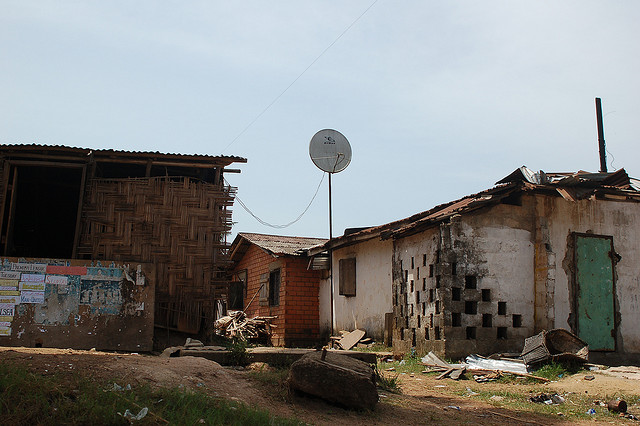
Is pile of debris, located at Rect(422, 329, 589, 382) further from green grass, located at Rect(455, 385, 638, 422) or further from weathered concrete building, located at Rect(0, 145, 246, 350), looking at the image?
weathered concrete building, located at Rect(0, 145, 246, 350)

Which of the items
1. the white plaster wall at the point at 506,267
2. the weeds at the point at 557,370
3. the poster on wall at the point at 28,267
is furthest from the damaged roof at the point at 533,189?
the poster on wall at the point at 28,267

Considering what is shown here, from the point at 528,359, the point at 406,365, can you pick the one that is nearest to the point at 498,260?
the point at 528,359

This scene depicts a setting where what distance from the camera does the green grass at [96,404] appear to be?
4.54 m

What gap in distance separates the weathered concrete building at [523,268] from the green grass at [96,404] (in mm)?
6771

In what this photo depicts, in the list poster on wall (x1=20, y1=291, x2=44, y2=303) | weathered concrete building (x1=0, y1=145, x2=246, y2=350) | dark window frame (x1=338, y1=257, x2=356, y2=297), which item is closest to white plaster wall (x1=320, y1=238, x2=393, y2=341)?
dark window frame (x1=338, y1=257, x2=356, y2=297)

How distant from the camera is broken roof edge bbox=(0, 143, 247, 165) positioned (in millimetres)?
11359

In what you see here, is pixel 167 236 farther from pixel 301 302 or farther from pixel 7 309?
pixel 301 302

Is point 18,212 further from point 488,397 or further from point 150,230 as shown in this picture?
point 488,397

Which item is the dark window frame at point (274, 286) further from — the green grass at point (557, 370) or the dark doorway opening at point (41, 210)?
the green grass at point (557, 370)

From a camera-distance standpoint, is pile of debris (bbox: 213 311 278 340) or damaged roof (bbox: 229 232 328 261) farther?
pile of debris (bbox: 213 311 278 340)

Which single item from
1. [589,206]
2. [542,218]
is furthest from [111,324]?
[589,206]

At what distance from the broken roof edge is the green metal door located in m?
7.30

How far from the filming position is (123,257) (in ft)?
37.2

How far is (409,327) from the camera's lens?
12.8 meters
